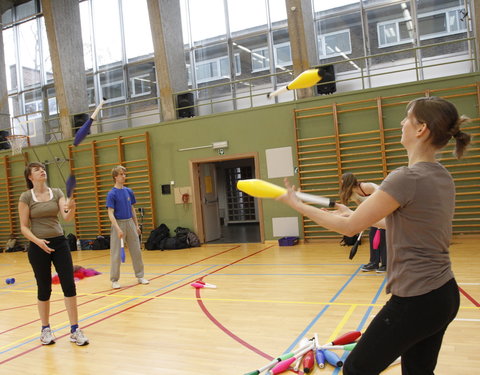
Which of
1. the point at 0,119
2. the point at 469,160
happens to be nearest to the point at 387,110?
the point at 469,160

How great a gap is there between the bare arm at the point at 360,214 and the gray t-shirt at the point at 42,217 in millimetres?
2852

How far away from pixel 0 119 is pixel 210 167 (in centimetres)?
796

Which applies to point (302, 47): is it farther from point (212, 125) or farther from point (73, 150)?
point (73, 150)

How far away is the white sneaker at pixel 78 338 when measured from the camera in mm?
3708

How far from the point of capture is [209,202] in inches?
443

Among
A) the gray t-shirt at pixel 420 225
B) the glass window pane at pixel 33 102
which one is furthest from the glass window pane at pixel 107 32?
the gray t-shirt at pixel 420 225

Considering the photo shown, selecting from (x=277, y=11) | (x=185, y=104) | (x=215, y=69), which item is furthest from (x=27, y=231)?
(x=277, y=11)

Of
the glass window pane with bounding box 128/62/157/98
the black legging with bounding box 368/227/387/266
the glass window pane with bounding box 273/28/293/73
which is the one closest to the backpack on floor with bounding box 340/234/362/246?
the black legging with bounding box 368/227/387/266

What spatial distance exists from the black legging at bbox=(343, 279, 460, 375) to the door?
9418 mm

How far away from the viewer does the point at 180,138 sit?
1074 centimetres

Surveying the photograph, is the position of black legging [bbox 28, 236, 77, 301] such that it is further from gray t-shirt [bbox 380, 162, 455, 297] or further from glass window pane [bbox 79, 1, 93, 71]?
glass window pane [bbox 79, 1, 93, 71]

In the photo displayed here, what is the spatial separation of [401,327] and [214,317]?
3.09 m

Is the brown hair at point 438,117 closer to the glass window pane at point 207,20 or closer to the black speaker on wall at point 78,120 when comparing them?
the glass window pane at point 207,20

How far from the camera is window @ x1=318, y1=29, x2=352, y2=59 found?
1038 centimetres
